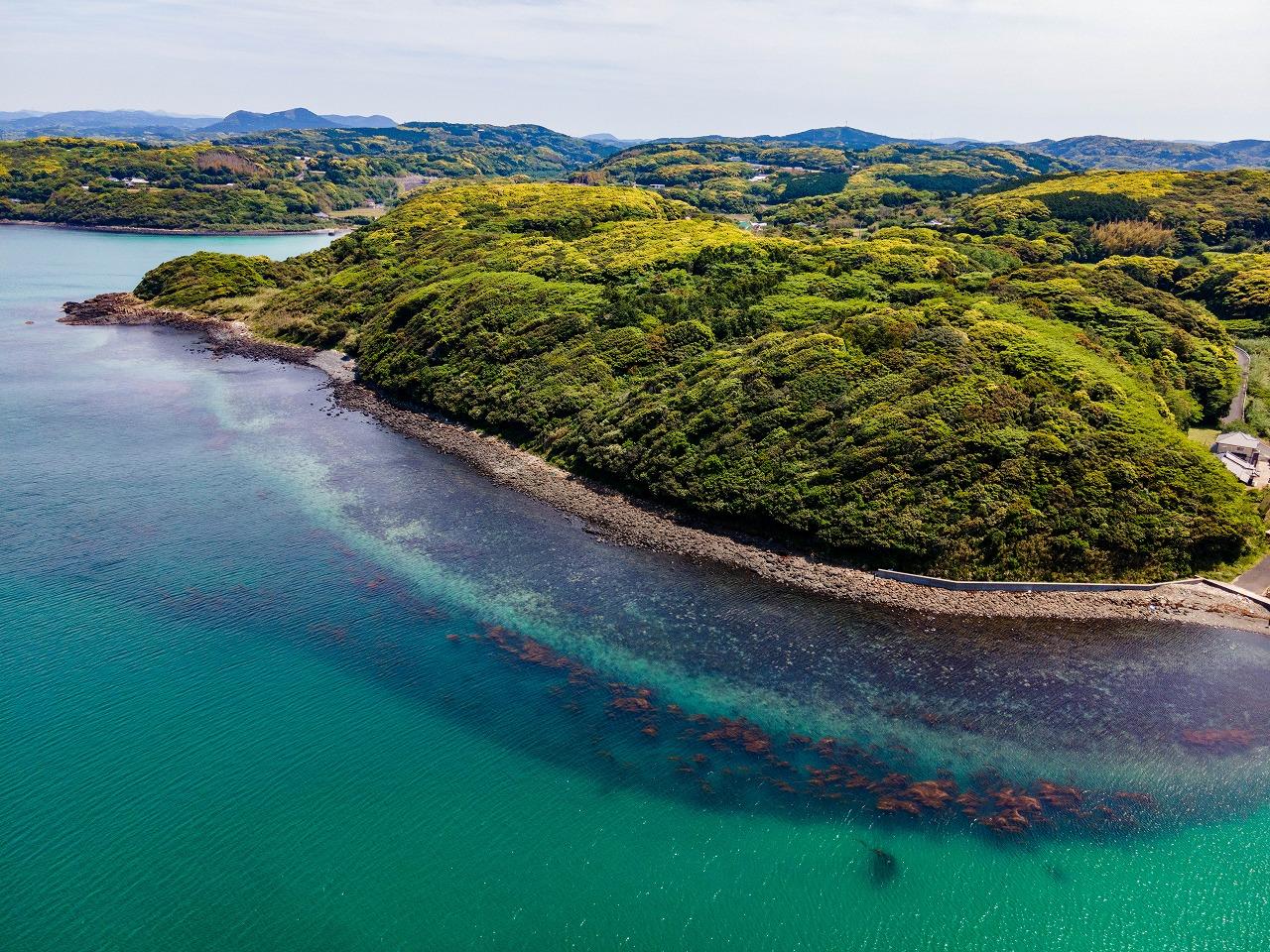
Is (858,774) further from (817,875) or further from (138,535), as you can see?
(138,535)

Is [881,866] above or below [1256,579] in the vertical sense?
below

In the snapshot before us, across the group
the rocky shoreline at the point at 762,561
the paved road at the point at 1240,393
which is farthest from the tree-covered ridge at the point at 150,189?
the paved road at the point at 1240,393

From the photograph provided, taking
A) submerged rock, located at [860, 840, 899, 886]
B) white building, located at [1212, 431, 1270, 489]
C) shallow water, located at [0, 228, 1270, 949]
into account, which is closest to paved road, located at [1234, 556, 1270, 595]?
shallow water, located at [0, 228, 1270, 949]

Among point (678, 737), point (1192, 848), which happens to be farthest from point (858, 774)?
point (1192, 848)

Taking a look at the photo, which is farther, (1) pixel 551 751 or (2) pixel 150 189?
(2) pixel 150 189

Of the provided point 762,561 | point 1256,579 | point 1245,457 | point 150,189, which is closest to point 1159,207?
point 1245,457

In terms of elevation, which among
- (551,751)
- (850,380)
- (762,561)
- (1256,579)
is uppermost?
(850,380)

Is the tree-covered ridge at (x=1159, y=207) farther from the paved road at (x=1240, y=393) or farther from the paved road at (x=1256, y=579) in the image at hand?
the paved road at (x=1256, y=579)

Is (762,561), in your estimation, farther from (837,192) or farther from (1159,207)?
(837,192)
